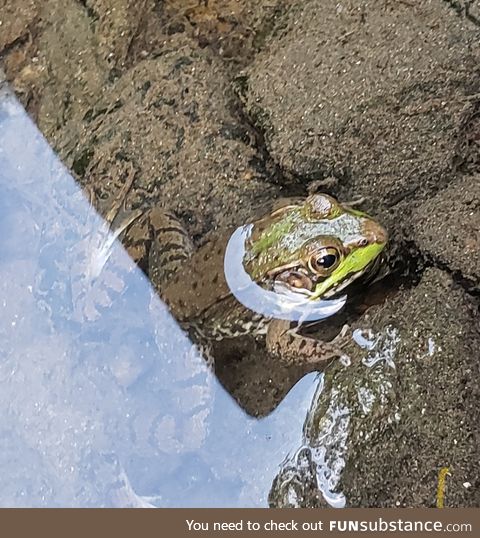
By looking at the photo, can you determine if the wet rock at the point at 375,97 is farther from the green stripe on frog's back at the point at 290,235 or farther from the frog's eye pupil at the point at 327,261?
the frog's eye pupil at the point at 327,261

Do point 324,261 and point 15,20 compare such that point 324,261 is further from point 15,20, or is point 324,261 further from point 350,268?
point 15,20

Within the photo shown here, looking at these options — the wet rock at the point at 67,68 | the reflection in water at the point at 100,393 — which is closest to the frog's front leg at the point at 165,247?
the reflection in water at the point at 100,393

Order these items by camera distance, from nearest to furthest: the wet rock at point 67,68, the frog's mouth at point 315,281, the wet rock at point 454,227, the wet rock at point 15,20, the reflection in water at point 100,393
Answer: the wet rock at point 454,227 < the reflection in water at point 100,393 < the frog's mouth at point 315,281 < the wet rock at point 67,68 < the wet rock at point 15,20

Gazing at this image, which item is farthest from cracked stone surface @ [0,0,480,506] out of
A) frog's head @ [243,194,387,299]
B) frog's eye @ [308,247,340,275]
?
frog's eye @ [308,247,340,275]

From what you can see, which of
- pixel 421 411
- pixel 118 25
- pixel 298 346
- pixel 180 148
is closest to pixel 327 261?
pixel 298 346

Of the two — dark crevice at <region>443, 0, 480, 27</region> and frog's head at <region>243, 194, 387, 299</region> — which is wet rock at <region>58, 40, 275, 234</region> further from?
dark crevice at <region>443, 0, 480, 27</region>

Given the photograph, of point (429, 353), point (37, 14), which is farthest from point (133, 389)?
point (37, 14)

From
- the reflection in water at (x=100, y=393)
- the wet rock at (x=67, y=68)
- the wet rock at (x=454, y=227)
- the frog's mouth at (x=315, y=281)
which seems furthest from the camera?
the wet rock at (x=67, y=68)
